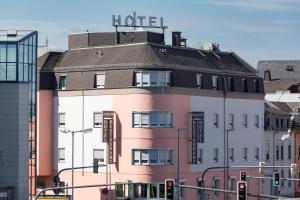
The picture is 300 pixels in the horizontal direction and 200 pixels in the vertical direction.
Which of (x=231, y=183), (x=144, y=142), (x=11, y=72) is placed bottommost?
(x=231, y=183)

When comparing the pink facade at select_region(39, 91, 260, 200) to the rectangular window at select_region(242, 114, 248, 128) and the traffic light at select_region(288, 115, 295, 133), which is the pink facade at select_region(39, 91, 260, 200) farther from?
the traffic light at select_region(288, 115, 295, 133)

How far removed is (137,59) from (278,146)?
28352 mm

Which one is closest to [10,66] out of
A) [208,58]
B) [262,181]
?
[208,58]

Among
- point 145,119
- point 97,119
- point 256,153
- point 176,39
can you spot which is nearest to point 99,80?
point 97,119

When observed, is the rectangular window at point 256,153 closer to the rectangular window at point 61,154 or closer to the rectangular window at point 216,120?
the rectangular window at point 216,120

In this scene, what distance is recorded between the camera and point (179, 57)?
10531 centimetres

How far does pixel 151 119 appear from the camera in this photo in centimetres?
10056

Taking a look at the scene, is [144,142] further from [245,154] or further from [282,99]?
[282,99]

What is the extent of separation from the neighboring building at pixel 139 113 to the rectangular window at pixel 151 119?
9 cm

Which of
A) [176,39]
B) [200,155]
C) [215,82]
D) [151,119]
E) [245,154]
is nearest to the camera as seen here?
[151,119]

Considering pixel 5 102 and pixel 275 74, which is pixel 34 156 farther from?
pixel 275 74

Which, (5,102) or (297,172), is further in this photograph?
(297,172)

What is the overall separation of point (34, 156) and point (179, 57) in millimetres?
16950

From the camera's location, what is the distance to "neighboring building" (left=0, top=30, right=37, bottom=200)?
89.1 m
